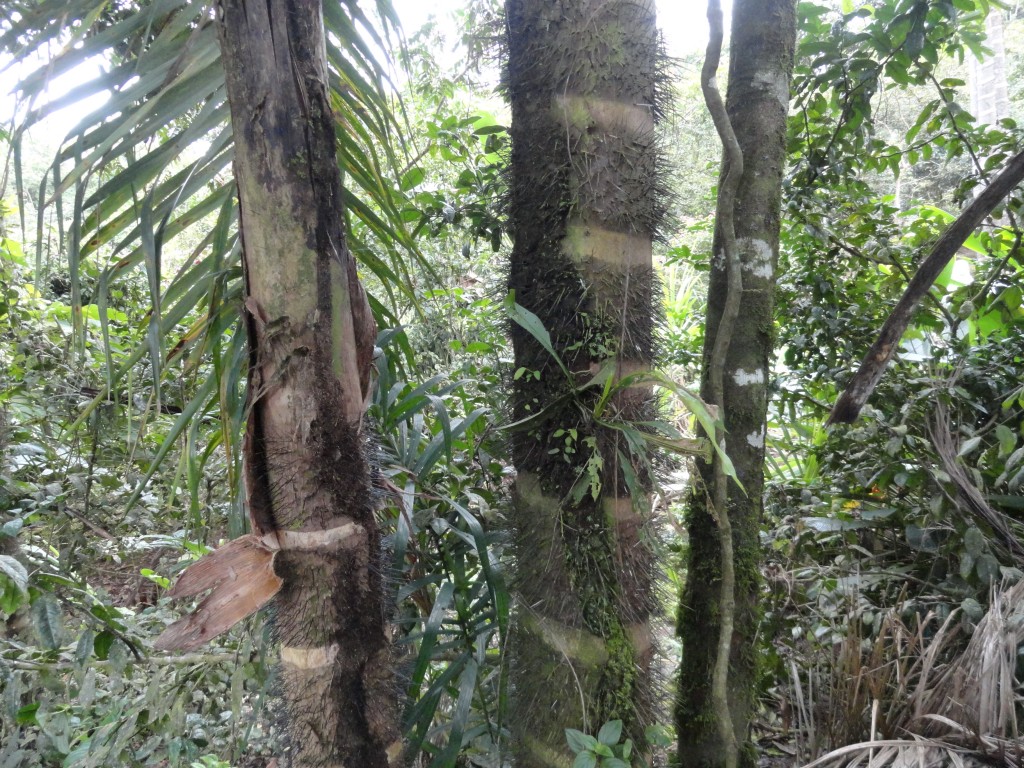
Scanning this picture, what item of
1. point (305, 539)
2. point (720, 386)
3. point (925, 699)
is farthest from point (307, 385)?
point (925, 699)

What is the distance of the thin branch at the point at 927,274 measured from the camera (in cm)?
167

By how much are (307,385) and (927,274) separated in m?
1.68

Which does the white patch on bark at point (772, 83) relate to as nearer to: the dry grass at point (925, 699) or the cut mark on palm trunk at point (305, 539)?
the dry grass at point (925, 699)

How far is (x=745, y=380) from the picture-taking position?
5.44 feet

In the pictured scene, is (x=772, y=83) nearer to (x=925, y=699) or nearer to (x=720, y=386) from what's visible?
(x=720, y=386)

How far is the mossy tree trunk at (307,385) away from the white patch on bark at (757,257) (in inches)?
44.2

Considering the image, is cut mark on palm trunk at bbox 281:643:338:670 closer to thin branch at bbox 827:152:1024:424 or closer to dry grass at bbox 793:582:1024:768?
dry grass at bbox 793:582:1024:768

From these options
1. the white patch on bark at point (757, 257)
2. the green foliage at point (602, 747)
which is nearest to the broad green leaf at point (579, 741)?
the green foliage at point (602, 747)

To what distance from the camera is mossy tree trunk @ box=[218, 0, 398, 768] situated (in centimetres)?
82

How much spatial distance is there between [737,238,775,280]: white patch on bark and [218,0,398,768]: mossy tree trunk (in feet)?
3.68

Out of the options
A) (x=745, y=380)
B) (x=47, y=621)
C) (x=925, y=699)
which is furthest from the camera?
(x=745, y=380)

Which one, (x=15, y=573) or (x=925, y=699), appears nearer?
(x=15, y=573)

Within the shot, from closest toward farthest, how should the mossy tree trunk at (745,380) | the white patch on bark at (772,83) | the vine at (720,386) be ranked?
1. the vine at (720,386)
2. the mossy tree trunk at (745,380)
3. the white patch on bark at (772,83)

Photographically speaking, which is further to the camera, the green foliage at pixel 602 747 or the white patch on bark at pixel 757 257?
the white patch on bark at pixel 757 257
